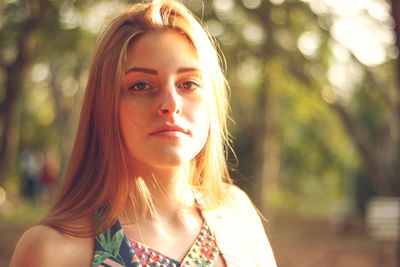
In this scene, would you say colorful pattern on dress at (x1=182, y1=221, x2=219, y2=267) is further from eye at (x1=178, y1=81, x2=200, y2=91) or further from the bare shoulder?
eye at (x1=178, y1=81, x2=200, y2=91)

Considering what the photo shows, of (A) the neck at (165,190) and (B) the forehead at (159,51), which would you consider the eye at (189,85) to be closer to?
(B) the forehead at (159,51)

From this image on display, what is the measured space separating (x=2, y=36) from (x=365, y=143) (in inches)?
236

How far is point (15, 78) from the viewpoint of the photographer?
22.9ft

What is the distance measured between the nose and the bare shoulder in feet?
1.34

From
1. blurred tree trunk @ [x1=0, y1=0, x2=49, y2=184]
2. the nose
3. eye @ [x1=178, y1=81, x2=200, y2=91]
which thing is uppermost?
blurred tree trunk @ [x1=0, y1=0, x2=49, y2=184]

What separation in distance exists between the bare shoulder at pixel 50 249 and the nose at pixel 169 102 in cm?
41

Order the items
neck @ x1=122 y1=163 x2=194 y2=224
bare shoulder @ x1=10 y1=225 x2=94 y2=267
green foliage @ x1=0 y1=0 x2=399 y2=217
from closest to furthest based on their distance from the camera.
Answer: bare shoulder @ x1=10 y1=225 x2=94 y2=267 → neck @ x1=122 y1=163 x2=194 y2=224 → green foliage @ x1=0 y1=0 x2=399 y2=217

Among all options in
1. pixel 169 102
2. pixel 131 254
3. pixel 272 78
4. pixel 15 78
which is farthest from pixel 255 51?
pixel 131 254

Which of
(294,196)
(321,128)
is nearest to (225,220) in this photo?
(321,128)

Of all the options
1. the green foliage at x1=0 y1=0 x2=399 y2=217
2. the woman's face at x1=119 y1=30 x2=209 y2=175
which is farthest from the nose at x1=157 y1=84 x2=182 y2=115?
the green foliage at x1=0 y1=0 x2=399 y2=217

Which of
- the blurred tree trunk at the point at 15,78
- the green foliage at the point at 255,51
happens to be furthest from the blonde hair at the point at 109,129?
the blurred tree trunk at the point at 15,78

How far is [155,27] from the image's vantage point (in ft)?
4.67

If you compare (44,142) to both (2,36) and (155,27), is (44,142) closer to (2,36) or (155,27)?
(2,36)

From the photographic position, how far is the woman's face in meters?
1.36
